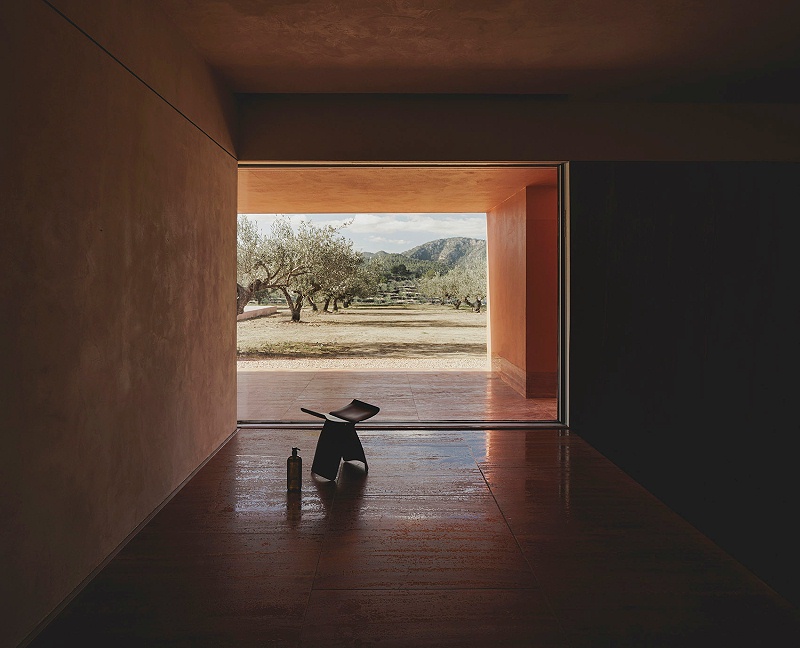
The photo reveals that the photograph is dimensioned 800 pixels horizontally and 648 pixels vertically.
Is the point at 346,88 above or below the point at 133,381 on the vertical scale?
above

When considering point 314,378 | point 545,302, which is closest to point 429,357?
point 314,378

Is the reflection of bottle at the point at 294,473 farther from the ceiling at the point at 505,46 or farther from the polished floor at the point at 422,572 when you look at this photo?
the ceiling at the point at 505,46

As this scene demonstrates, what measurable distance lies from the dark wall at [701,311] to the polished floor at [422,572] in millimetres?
1418

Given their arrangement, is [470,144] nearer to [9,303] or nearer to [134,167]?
[134,167]

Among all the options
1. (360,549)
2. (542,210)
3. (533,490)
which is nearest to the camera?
(360,549)

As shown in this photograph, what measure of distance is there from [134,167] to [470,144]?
2.70 meters

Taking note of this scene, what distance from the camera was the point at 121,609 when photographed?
2084 millimetres

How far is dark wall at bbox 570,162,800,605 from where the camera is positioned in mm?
4625

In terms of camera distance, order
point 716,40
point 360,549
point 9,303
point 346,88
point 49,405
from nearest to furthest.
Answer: point 9,303 < point 49,405 < point 360,549 < point 716,40 < point 346,88

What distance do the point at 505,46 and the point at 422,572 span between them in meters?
3.06

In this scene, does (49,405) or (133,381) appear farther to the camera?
(133,381)

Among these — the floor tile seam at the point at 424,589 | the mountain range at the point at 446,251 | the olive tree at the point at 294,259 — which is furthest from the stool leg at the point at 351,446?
the mountain range at the point at 446,251

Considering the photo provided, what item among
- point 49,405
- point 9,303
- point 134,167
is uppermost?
point 134,167

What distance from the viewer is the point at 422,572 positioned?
2.35m
